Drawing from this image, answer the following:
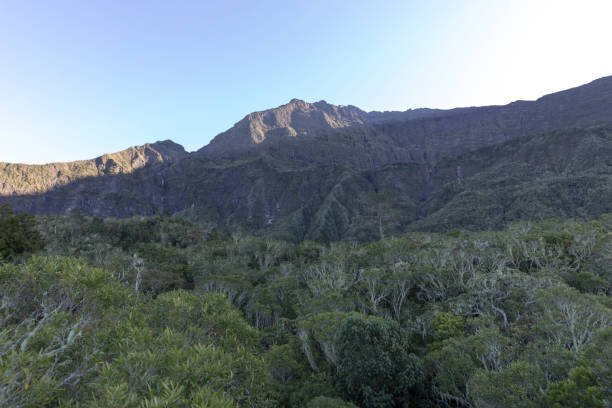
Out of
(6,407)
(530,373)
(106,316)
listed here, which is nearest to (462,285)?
(530,373)

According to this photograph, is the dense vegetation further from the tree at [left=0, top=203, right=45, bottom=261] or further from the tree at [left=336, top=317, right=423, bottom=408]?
the tree at [left=0, top=203, right=45, bottom=261]

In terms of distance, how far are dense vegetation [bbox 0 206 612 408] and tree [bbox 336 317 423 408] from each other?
9cm

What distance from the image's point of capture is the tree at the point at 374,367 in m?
17.6

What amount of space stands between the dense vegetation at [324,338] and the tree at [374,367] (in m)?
0.09

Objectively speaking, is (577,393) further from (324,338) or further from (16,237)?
(16,237)

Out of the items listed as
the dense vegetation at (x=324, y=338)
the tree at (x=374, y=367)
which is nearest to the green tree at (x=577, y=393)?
the dense vegetation at (x=324, y=338)

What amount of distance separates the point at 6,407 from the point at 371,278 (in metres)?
33.1

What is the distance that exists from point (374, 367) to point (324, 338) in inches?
206

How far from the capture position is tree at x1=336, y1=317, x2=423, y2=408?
17.6 meters

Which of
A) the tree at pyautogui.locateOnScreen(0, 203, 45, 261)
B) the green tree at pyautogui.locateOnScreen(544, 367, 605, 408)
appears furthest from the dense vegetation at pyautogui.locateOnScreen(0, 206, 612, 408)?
the tree at pyautogui.locateOnScreen(0, 203, 45, 261)

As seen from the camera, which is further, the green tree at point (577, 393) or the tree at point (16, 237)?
the tree at point (16, 237)

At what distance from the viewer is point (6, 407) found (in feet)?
18.5

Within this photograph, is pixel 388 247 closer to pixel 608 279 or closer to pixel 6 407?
pixel 608 279

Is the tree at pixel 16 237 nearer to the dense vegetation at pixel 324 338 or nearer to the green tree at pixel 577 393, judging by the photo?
the dense vegetation at pixel 324 338
